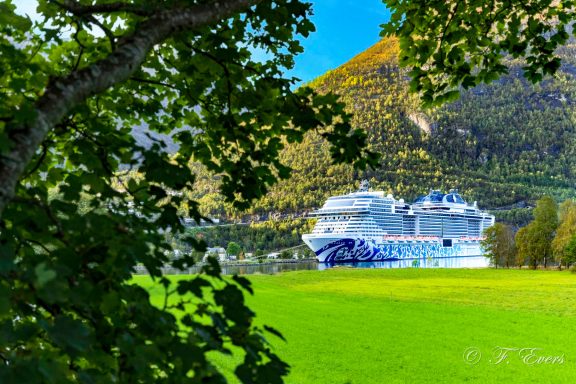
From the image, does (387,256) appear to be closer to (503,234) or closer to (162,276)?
(503,234)

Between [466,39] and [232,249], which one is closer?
[466,39]

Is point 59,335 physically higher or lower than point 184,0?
lower

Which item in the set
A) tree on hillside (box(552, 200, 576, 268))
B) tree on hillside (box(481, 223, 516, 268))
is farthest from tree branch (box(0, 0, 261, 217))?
tree on hillside (box(481, 223, 516, 268))

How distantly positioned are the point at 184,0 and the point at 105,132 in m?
0.60

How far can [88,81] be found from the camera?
1326 millimetres

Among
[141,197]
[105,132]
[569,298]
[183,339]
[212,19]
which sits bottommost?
[569,298]

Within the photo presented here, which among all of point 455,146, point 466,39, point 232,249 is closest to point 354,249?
point 232,249

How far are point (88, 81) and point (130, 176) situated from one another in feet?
2.45

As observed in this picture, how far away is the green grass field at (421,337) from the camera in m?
8.14

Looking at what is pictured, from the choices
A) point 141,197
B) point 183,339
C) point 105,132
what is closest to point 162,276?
point 183,339

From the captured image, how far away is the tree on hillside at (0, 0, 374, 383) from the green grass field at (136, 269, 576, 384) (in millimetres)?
3287

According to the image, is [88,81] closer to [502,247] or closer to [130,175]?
[130,175]

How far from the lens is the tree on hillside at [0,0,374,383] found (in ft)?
3.90

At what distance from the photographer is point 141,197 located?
5.78 ft
